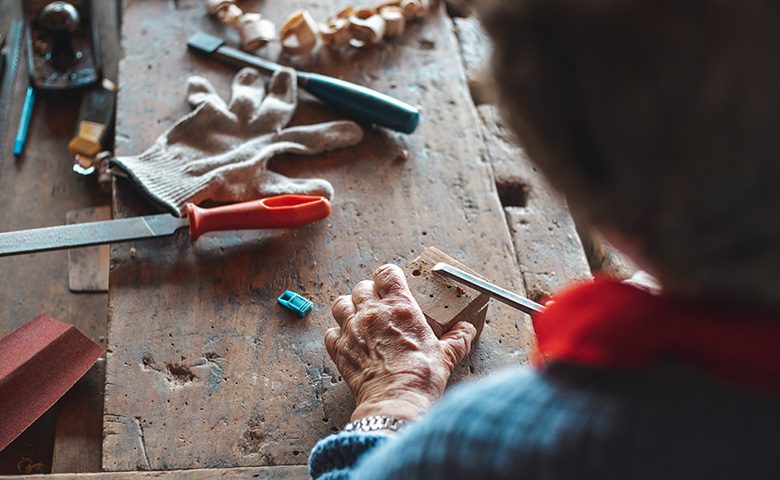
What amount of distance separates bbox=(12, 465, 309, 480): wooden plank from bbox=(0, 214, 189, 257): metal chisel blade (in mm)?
395

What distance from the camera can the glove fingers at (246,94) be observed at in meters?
1.59

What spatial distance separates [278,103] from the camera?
63.5 inches

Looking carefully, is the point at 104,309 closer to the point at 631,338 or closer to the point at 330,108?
the point at 330,108

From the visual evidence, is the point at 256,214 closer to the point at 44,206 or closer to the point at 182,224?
the point at 182,224

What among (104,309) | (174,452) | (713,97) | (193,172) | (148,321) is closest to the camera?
(713,97)

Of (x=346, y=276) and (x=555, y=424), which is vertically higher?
(x=555, y=424)

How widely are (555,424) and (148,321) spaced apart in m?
0.80

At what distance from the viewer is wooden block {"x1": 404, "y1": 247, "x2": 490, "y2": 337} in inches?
47.0

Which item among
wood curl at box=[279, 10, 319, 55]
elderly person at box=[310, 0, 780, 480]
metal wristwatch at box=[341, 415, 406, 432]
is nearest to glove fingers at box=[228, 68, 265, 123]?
wood curl at box=[279, 10, 319, 55]

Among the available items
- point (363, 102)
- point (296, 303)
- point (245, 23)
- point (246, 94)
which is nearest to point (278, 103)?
point (246, 94)

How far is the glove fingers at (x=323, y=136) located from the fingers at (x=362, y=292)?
39 centimetres

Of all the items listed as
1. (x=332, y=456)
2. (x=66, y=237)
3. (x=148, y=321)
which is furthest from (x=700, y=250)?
(x=66, y=237)

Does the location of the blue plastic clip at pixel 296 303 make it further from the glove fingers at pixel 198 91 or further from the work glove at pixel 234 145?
the glove fingers at pixel 198 91

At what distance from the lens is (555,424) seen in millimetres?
632
